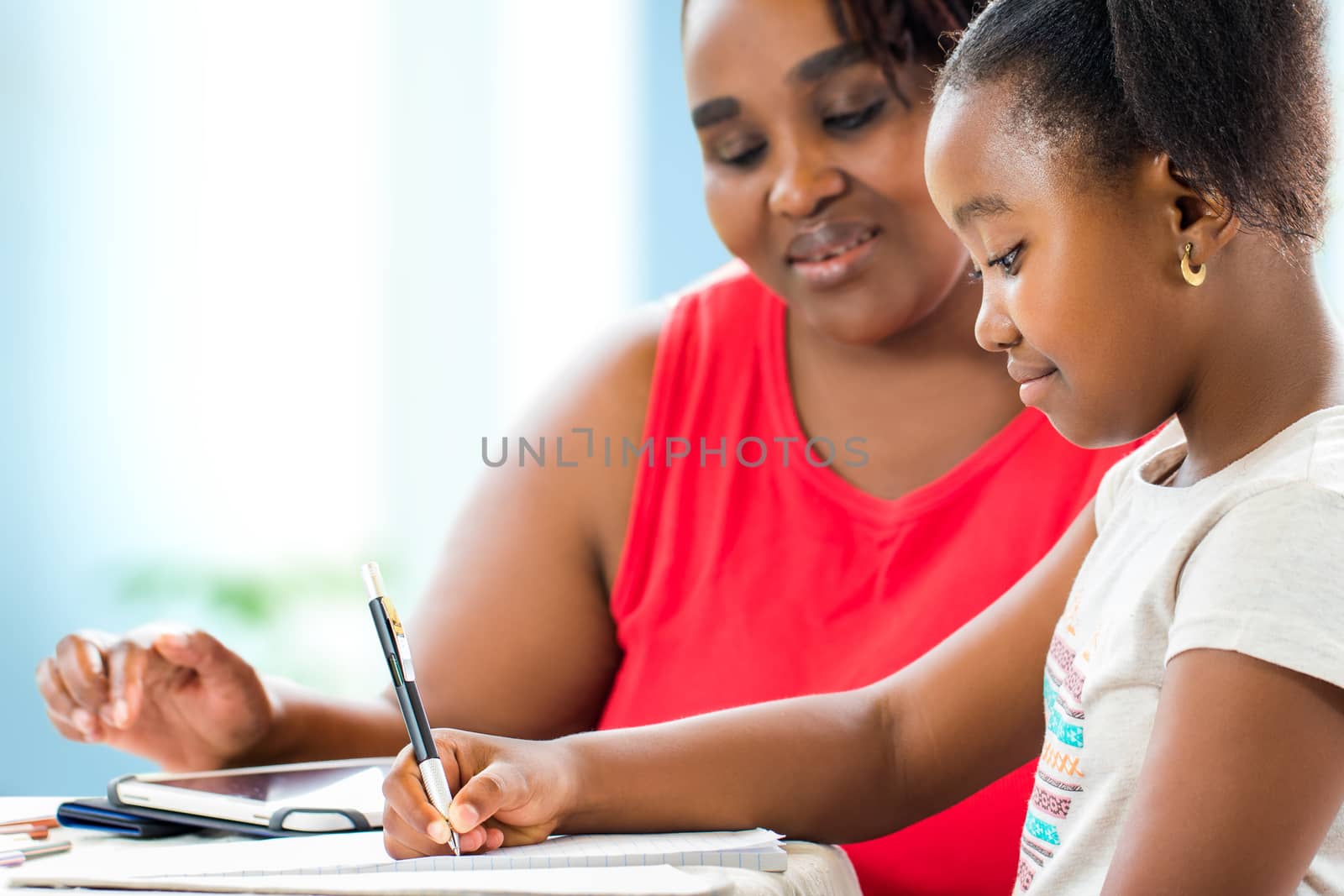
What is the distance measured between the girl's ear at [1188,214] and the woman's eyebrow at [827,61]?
1.67 ft

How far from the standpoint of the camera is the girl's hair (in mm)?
618

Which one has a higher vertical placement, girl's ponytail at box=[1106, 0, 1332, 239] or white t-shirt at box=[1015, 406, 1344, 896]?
girl's ponytail at box=[1106, 0, 1332, 239]

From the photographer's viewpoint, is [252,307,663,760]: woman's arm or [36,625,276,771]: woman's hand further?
[252,307,663,760]: woman's arm

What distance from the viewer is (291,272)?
3.31 metres

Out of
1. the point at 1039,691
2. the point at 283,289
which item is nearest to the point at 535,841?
the point at 1039,691

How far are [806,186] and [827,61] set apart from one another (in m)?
0.10

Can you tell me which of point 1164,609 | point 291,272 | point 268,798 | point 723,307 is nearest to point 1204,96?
point 1164,609

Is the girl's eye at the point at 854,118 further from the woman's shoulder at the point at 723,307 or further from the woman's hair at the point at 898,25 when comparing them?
the woman's shoulder at the point at 723,307

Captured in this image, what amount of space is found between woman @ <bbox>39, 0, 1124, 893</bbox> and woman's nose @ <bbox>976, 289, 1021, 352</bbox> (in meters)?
0.44

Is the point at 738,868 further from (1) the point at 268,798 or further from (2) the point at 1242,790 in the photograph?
(1) the point at 268,798

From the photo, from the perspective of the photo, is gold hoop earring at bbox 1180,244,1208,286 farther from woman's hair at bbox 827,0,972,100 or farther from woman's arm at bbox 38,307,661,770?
woman's arm at bbox 38,307,661,770

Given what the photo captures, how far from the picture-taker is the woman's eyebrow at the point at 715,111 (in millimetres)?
1144

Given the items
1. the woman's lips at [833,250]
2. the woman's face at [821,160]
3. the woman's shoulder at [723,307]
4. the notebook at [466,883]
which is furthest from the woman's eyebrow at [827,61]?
the notebook at [466,883]

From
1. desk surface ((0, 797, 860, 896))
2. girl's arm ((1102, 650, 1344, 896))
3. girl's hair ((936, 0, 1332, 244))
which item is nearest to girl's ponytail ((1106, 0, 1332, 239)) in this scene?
girl's hair ((936, 0, 1332, 244))
